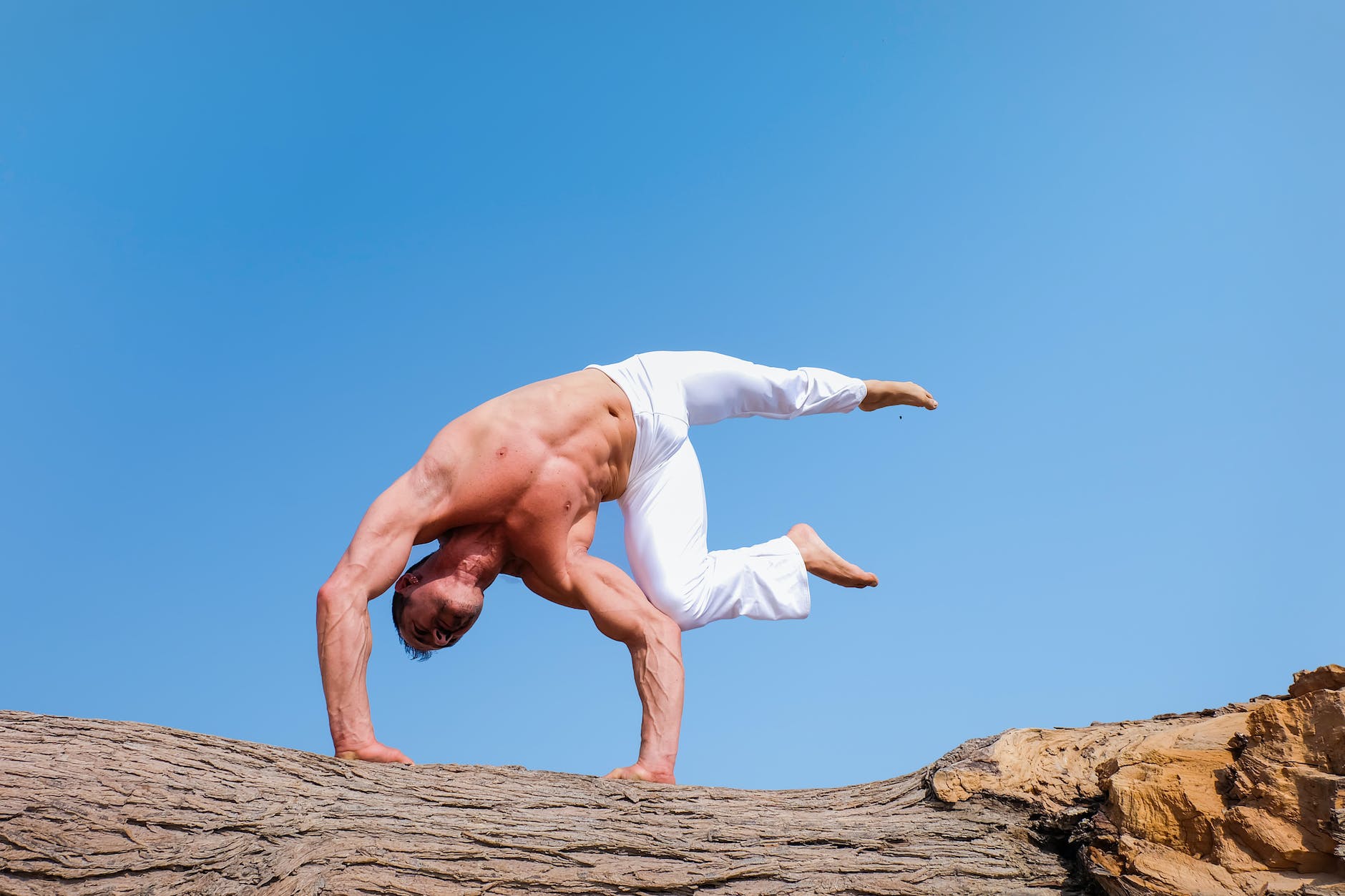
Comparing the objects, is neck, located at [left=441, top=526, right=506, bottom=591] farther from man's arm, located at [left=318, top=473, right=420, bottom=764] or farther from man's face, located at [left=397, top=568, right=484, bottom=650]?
man's arm, located at [left=318, top=473, right=420, bottom=764]

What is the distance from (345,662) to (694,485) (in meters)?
2.03

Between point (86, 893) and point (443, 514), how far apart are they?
77.2 inches

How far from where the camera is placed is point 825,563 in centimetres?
545

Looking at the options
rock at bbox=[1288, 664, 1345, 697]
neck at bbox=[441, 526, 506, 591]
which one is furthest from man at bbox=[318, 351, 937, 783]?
rock at bbox=[1288, 664, 1345, 697]

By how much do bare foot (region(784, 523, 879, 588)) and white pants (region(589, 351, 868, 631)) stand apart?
13 cm

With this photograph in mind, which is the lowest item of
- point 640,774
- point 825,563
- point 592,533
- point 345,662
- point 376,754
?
point 640,774

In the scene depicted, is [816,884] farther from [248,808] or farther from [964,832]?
[248,808]

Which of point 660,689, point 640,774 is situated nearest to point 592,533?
point 660,689

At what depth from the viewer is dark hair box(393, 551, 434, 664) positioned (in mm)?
4617

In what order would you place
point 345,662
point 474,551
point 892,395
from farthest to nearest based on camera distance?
1. point 892,395
2. point 474,551
3. point 345,662

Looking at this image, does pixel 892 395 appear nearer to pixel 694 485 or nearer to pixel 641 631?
pixel 694 485

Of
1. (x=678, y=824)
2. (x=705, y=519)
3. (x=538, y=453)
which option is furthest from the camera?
(x=705, y=519)

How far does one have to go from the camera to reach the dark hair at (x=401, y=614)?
4617mm

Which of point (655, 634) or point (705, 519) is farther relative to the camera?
point (705, 519)
